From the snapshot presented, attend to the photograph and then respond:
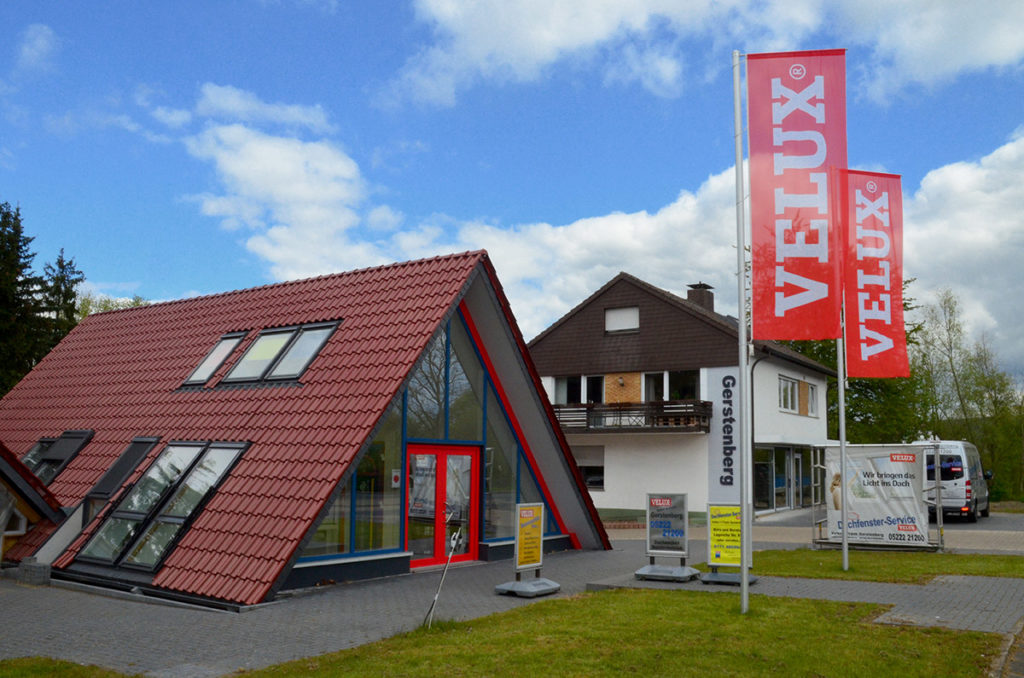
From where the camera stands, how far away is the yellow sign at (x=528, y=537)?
11.5m

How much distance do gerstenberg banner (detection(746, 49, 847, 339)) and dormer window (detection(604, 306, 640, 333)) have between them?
2304 centimetres

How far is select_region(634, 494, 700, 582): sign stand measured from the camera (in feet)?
42.7

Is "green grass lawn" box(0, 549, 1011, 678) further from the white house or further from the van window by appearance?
the white house

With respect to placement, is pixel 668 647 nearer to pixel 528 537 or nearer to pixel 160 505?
pixel 528 537

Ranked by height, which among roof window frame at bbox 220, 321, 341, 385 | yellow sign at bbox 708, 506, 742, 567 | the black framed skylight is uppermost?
roof window frame at bbox 220, 321, 341, 385

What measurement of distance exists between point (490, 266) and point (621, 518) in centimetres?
1811

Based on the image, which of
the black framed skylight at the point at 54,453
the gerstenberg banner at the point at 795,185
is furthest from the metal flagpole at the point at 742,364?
the black framed skylight at the point at 54,453

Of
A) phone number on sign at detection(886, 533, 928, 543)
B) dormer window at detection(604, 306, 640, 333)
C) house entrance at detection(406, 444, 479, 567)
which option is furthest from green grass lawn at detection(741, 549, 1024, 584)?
dormer window at detection(604, 306, 640, 333)

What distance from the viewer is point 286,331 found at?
14703 millimetres

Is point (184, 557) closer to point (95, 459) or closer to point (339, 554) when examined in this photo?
point (339, 554)

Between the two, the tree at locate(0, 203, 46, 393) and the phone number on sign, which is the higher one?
the tree at locate(0, 203, 46, 393)

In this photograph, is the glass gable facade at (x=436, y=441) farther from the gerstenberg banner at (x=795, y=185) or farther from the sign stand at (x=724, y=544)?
the gerstenberg banner at (x=795, y=185)

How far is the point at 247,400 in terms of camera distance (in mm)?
13195

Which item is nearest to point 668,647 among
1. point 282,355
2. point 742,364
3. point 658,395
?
point 742,364
